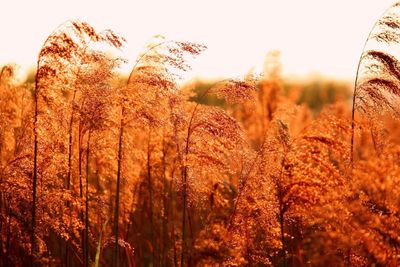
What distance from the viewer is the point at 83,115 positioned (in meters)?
5.33

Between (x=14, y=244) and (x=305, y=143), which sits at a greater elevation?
(x=305, y=143)

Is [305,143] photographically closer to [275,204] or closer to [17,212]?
[275,204]

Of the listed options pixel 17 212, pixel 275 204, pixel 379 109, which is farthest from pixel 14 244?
pixel 379 109

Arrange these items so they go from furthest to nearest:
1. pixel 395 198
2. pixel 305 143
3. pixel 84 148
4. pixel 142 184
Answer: pixel 142 184 → pixel 84 148 → pixel 305 143 → pixel 395 198

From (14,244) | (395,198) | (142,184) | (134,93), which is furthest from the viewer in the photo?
(142,184)

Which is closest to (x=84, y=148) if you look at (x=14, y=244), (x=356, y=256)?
(x=14, y=244)

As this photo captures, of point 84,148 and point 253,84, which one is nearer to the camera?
point 253,84

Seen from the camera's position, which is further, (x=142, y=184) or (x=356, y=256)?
(x=142, y=184)

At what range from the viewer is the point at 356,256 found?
5.54 m

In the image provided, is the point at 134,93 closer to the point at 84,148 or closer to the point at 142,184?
the point at 84,148

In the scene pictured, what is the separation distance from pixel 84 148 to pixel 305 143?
211 centimetres

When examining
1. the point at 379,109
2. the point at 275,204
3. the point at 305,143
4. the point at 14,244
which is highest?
the point at 379,109

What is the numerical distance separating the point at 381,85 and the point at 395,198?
54.5 inches

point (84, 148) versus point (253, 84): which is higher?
point (253, 84)
